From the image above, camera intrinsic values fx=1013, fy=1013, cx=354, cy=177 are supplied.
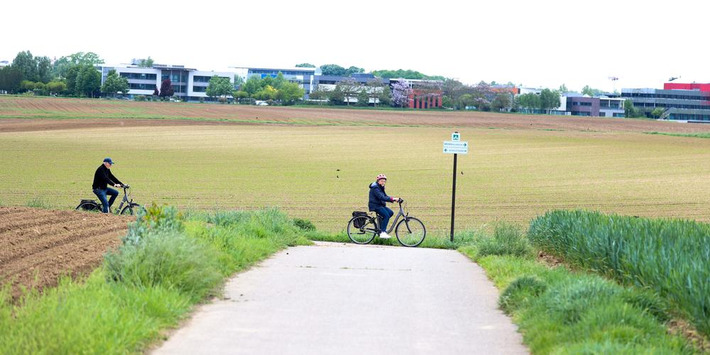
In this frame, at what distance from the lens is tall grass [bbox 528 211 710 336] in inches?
392

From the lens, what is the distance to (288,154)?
64500 millimetres

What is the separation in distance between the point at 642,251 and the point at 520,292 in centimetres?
177

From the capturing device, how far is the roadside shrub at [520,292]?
1199cm

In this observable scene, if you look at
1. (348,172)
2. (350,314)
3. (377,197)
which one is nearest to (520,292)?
(350,314)

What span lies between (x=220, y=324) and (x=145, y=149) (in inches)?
2206

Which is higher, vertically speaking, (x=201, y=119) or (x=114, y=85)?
(x=114, y=85)

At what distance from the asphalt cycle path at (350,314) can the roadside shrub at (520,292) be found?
0.17 meters

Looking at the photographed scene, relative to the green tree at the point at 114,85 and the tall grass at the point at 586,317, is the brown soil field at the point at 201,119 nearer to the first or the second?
the green tree at the point at 114,85

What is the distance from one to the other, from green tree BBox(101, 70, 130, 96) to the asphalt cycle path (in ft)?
571

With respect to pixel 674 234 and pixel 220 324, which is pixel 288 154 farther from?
pixel 220 324

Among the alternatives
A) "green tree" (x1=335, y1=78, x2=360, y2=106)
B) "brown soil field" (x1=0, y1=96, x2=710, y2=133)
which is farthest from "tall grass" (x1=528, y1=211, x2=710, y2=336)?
"green tree" (x1=335, y1=78, x2=360, y2=106)

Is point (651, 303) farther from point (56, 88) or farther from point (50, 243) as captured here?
point (56, 88)

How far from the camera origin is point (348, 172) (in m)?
52.1

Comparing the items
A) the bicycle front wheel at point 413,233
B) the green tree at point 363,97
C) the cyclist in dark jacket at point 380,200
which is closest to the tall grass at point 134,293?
the cyclist in dark jacket at point 380,200
